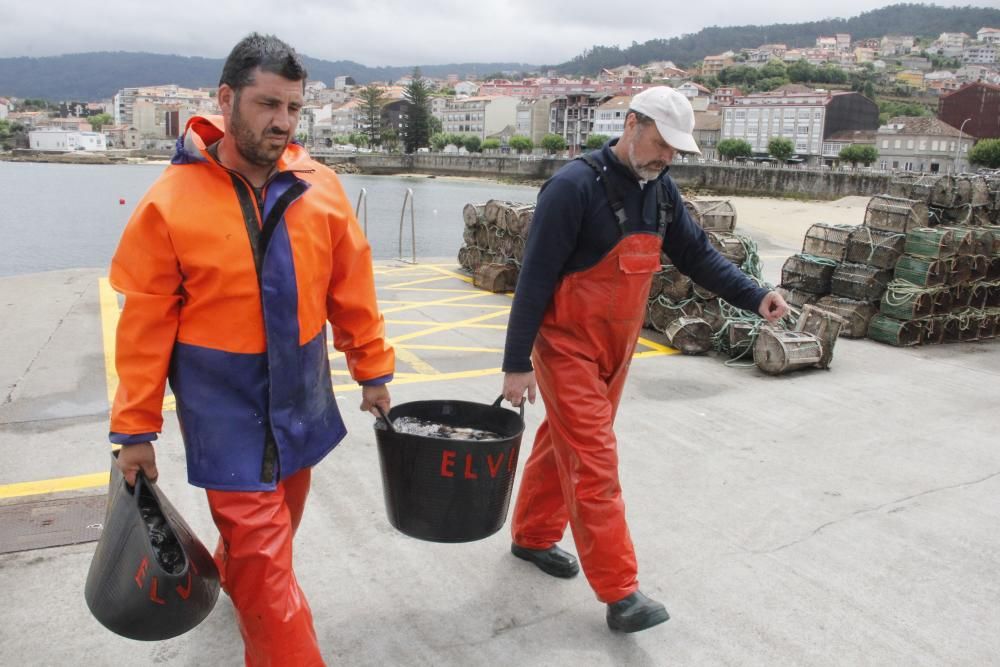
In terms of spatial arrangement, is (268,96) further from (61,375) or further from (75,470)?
(61,375)

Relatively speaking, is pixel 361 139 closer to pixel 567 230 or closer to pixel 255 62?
pixel 567 230

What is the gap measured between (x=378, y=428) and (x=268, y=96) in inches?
49.4

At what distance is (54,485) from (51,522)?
55 centimetres

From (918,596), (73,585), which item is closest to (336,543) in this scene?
(73,585)

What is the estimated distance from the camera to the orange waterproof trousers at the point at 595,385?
326cm

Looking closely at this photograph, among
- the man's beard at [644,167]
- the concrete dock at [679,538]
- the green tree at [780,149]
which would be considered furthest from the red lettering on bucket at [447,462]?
the green tree at [780,149]

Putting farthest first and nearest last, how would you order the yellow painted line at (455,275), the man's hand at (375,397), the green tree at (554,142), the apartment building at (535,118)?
the apartment building at (535,118) < the green tree at (554,142) < the yellow painted line at (455,275) < the man's hand at (375,397)

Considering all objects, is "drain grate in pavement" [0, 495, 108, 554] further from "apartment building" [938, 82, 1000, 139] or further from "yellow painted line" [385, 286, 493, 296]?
"apartment building" [938, 82, 1000, 139]

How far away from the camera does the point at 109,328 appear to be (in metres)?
8.59

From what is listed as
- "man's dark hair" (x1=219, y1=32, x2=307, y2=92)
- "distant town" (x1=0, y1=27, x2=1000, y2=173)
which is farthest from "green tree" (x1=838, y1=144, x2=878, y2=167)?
"man's dark hair" (x1=219, y1=32, x2=307, y2=92)

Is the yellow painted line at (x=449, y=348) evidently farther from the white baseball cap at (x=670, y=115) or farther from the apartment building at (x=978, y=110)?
the apartment building at (x=978, y=110)

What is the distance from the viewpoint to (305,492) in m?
2.93

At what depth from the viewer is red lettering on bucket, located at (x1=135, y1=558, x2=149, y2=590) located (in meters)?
2.44

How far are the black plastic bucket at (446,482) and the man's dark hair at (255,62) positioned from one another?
1.27 metres
